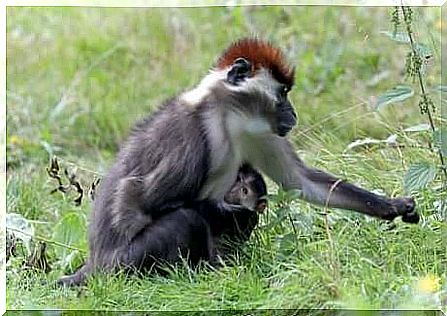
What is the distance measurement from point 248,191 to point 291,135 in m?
0.54

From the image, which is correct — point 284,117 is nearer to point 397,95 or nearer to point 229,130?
point 229,130

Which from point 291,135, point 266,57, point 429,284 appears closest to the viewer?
point 429,284

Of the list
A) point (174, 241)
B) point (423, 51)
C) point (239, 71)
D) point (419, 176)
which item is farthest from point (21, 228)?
point (423, 51)

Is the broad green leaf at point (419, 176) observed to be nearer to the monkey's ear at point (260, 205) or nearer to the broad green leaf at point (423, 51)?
the broad green leaf at point (423, 51)

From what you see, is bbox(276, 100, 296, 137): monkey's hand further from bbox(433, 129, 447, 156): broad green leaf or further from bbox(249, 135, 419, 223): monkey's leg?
bbox(433, 129, 447, 156): broad green leaf

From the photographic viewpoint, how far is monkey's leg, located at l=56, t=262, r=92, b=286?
3979mm

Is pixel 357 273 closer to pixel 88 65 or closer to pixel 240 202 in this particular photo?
pixel 240 202

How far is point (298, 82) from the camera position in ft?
22.1

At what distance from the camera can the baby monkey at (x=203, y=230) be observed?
12.9 ft

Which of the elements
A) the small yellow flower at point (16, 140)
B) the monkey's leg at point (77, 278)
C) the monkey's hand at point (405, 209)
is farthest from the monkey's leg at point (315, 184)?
the small yellow flower at point (16, 140)

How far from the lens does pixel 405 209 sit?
3953mm

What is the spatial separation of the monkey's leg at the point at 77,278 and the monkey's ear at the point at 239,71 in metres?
0.82

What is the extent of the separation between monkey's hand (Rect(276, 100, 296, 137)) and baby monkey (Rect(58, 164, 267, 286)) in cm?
20

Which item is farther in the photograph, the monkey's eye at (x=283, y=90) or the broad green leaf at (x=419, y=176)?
the monkey's eye at (x=283, y=90)
